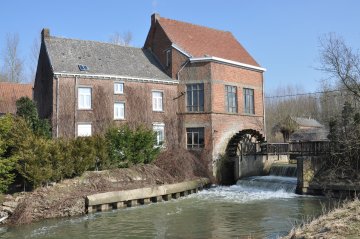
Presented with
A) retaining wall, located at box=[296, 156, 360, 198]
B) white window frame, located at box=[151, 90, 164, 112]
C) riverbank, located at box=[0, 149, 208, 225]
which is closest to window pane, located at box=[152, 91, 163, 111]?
white window frame, located at box=[151, 90, 164, 112]

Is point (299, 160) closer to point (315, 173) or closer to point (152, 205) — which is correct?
point (315, 173)

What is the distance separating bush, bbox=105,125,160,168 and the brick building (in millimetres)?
4633

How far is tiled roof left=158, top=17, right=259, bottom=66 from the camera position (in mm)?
30188

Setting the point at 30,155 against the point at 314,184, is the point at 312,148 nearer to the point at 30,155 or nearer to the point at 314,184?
the point at 314,184

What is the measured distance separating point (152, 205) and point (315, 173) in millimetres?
9572

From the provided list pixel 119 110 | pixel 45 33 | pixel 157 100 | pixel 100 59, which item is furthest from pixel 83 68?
pixel 157 100

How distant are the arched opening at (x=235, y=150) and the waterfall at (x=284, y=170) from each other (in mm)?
1783

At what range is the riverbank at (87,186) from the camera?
15.6 metres

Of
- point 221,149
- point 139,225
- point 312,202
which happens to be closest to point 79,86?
point 221,149

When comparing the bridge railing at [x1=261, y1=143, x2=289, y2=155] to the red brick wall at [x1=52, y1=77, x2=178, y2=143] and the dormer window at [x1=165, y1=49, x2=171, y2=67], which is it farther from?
the dormer window at [x1=165, y1=49, x2=171, y2=67]

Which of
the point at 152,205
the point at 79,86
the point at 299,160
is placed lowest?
the point at 152,205

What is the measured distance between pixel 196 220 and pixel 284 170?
41.8ft

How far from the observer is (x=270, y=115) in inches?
2643

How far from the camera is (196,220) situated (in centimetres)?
1512
